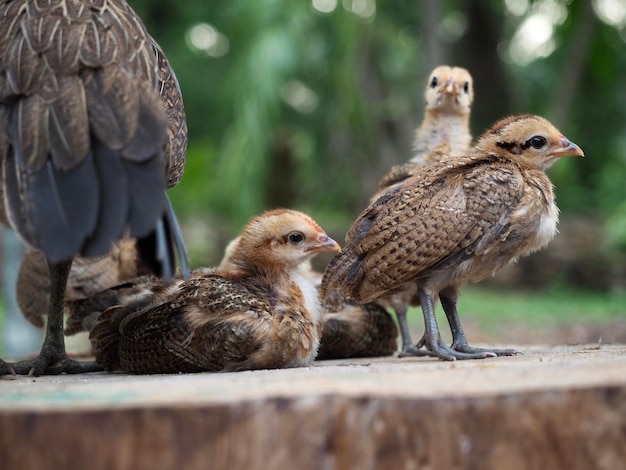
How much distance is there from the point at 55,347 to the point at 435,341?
6.21 ft

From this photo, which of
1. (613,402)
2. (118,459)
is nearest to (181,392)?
(118,459)

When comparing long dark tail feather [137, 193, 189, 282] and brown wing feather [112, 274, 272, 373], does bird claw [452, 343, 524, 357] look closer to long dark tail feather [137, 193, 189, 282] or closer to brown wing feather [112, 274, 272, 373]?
brown wing feather [112, 274, 272, 373]

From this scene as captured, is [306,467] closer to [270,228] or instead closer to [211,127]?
[270,228]

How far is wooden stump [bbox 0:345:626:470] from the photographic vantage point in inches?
92.9

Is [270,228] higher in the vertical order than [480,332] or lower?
higher

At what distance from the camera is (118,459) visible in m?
2.39

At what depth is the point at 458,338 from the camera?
455cm

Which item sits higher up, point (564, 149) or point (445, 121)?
point (445, 121)

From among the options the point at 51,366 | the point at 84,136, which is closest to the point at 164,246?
the point at 84,136

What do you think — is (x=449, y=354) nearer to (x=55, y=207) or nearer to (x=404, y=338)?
(x=404, y=338)

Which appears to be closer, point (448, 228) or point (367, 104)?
point (448, 228)

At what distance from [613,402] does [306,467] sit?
90 cm

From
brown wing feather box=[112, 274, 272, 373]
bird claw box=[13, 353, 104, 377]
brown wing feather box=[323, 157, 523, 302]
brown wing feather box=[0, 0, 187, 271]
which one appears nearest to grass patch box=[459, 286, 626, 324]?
brown wing feather box=[323, 157, 523, 302]

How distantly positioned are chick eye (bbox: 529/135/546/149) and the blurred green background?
7611mm
